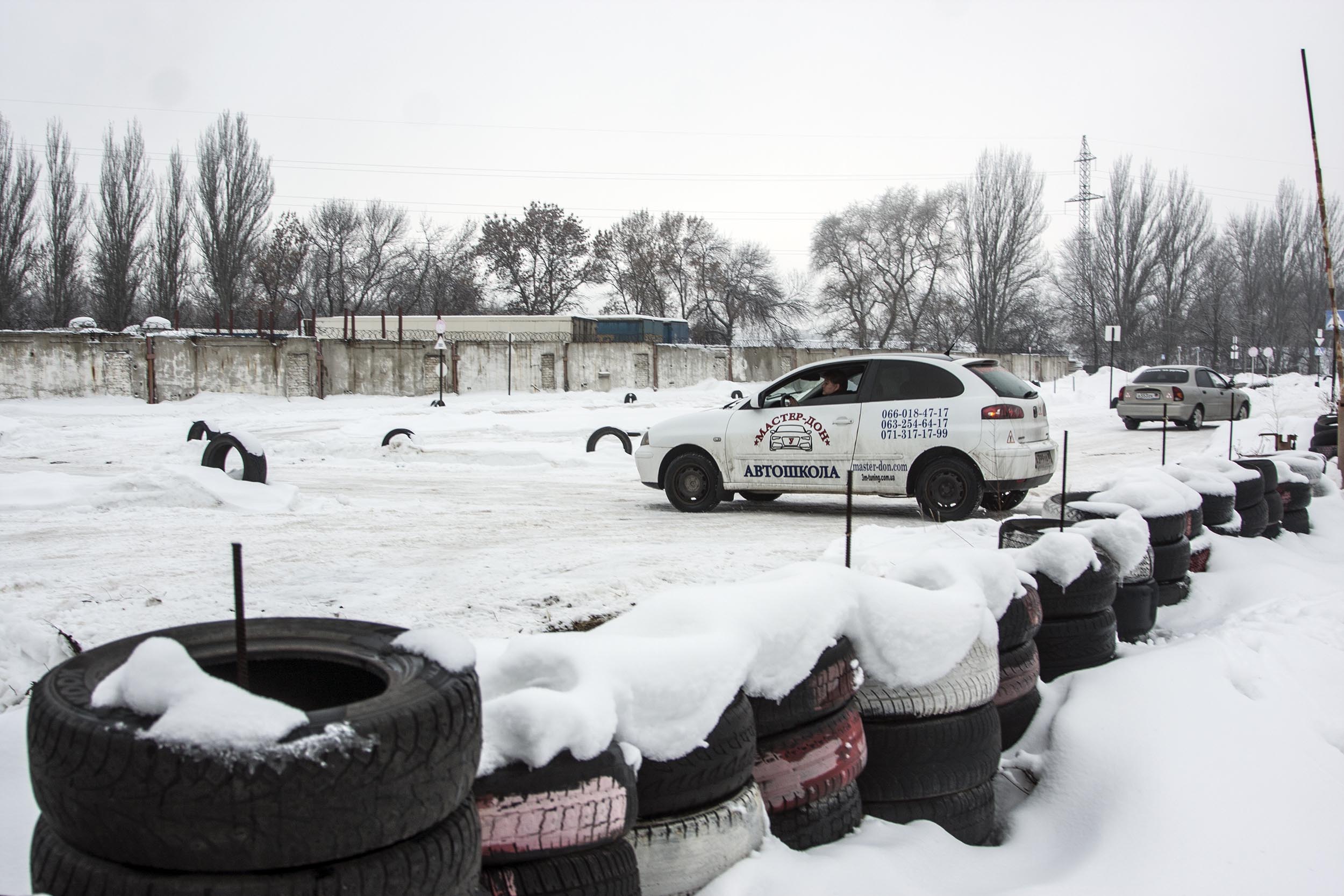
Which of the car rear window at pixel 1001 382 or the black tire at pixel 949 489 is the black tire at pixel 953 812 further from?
the car rear window at pixel 1001 382

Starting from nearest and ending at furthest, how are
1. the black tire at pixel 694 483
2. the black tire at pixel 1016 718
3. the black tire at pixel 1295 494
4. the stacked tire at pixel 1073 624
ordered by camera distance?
the black tire at pixel 1016 718
the stacked tire at pixel 1073 624
the black tire at pixel 1295 494
the black tire at pixel 694 483

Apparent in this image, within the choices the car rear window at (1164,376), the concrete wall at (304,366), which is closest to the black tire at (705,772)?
the car rear window at (1164,376)

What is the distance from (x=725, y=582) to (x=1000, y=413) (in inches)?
170

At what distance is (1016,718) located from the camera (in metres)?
4.70

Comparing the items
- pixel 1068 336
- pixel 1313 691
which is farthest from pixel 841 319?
pixel 1313 691

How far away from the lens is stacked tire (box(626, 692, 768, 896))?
2889mm

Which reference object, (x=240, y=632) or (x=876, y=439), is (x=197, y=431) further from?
(x=240, y=632)

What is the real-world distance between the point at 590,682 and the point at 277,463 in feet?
47.8

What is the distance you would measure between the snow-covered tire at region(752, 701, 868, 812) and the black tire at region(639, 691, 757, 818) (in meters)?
0.31

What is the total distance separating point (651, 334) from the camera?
174 feet

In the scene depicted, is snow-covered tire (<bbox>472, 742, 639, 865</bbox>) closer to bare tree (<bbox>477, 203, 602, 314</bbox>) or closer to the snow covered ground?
the snow covered ground

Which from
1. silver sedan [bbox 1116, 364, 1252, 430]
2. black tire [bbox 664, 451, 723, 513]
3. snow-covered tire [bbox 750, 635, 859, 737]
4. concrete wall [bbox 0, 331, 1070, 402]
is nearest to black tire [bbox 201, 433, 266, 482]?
black tire [bbox 664, 451, 723, 513]

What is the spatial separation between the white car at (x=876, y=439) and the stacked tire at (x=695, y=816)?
7225 millimetres

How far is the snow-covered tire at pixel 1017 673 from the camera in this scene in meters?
4.59
